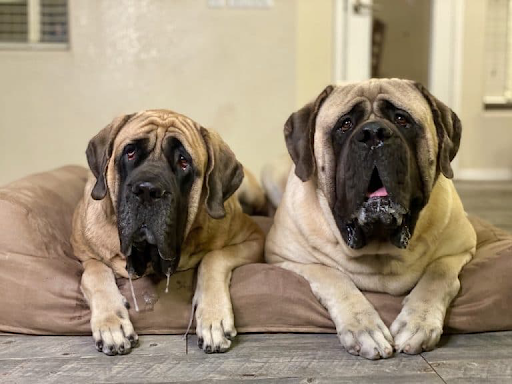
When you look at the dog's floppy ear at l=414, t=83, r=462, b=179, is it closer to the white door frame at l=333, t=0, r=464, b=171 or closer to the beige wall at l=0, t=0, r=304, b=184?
the beige wall at l=0, t=0, r=304, b=184

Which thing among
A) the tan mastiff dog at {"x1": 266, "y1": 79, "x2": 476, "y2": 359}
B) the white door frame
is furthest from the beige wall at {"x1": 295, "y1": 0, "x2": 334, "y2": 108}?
the tan mastiff dog at {"x1": 266, "y1": 79, "x2": 476, "y2": 359}

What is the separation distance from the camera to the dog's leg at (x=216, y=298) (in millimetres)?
1708

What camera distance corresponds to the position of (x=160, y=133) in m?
1.81

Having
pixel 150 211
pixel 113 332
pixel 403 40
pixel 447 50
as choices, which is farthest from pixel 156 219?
pixel 403 40

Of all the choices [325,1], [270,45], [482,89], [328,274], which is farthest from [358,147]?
[482,89]

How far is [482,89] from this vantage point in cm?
574

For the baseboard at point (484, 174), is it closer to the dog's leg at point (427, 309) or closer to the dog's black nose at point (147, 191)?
the dog's leg at point (427, 309)

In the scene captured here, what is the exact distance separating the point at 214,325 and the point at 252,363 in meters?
0.16

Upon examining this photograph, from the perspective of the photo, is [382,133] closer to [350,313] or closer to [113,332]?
[350,313]

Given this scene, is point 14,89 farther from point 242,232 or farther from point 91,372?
point 91,372

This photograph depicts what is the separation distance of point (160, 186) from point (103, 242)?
42 centimetres

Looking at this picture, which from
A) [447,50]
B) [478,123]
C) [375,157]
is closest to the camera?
[375,157]

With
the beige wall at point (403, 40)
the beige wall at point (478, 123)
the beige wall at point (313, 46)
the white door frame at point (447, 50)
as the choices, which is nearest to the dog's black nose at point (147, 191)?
the beige wall at point (313, 46)

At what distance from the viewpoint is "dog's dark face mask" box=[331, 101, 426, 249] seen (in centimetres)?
162
